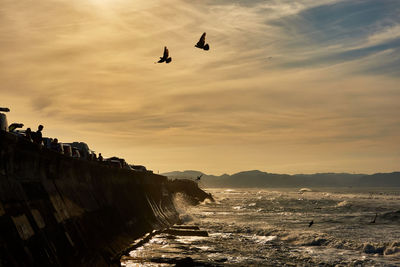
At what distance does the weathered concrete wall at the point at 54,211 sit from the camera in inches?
512

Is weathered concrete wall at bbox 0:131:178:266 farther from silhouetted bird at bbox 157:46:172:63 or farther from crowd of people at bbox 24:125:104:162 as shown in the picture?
silhouetted bird at bbox 157:46:172:63

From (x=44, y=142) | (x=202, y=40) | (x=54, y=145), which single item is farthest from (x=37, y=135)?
(x=202, y=40)

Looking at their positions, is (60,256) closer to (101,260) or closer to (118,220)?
(101,260)

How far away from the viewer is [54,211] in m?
16.6

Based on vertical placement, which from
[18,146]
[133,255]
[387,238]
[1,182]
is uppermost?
[18,146]

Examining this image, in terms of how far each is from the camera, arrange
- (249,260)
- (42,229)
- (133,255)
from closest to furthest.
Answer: (42,229) < (133,255) < (249,260)

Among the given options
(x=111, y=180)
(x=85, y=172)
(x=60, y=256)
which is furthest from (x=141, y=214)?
(x=60, y=256)

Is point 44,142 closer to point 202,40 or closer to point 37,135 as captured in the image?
point 37,135

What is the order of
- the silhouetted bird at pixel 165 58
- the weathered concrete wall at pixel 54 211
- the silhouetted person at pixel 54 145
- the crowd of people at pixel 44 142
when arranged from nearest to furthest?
the weathered concrete wall at pixel 54 211
the silhouetted bird at pixel 165 58
the crowd of people at pixel 44 142
the silhouetted person at pixel 54 145

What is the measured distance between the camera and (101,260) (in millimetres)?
18359

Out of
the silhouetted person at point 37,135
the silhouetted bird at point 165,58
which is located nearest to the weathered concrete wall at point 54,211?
the silhouetted person at point 37,135

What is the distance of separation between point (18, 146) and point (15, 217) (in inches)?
120

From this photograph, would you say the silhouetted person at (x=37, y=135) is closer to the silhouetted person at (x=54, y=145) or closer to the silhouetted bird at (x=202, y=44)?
the silhouetted person at (x=54, y=145)

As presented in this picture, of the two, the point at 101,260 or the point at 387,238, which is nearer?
the point at 101,260
